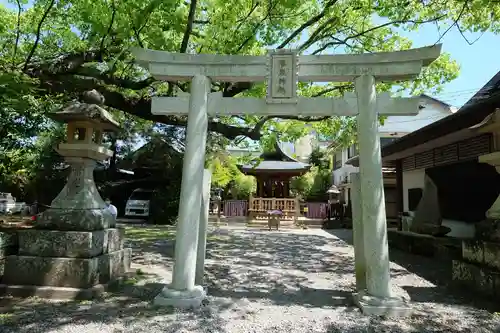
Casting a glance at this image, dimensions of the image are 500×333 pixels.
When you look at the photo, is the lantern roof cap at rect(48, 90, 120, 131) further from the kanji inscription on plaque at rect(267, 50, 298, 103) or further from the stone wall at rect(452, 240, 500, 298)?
the stone wall at rect(452, 240, 500, 298)

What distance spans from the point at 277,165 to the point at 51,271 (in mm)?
19072

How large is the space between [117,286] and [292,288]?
3009 millimetres

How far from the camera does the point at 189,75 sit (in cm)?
552

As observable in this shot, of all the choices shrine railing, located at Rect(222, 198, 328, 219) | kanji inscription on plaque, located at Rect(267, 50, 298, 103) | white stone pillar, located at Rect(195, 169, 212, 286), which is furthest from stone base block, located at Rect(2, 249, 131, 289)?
shrine railing, located at Rect(222, 198, 328, 219)

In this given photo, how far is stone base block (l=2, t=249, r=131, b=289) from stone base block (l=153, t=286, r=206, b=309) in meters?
1.30

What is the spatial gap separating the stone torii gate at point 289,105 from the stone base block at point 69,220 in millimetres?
1752

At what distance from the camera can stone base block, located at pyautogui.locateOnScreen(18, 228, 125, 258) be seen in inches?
217

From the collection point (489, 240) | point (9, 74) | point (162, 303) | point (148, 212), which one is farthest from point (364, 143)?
point (148, 212)

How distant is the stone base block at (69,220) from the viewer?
5.72 m

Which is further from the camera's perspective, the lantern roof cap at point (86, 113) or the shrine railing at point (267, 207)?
the shrine railing at point (267, 207)

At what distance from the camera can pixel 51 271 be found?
5.45 metres

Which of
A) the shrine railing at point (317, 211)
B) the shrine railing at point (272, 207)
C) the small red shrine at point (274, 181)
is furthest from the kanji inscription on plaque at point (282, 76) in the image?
the shrine railing at point (317, 211)

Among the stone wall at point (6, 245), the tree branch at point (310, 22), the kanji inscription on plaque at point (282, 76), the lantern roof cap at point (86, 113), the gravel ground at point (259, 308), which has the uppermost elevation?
the tree branch at point (310, 22)

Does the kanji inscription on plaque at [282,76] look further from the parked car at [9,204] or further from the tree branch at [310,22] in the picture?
the parked car at [9,204]
